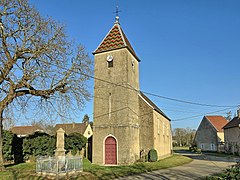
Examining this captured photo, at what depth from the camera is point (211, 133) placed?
53.3 metres

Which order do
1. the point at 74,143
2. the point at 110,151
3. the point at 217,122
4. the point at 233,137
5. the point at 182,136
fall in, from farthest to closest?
A: the point at 182,136
the point at 217,122
the point at 233,137
the point at 74,143
the point at 110,151

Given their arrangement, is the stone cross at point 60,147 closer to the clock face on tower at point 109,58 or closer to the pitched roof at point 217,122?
the clock face on tower at point 109,58

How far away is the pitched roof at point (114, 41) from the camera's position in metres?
26.1

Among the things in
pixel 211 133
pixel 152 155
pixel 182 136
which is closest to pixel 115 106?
pixel 152 155

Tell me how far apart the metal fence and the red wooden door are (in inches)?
340

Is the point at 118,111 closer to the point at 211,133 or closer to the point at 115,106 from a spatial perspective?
the point at 115,106

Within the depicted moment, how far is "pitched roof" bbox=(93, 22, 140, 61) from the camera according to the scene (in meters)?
26.1

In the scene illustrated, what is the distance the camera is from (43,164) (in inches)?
582

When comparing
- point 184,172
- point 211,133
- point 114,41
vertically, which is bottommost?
point 184,172

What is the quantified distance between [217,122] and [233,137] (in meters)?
13.2

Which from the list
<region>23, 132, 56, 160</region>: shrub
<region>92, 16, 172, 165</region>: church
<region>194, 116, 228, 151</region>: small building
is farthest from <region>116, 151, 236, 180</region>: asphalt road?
<region>194, 116, 228, 151</region>: small building

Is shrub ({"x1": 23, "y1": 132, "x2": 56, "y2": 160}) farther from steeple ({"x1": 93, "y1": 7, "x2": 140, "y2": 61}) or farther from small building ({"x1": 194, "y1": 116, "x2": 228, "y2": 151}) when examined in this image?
small building ({"x1": 194, "y1": 116, "x2": 228, "y2": 151})

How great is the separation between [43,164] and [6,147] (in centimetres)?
992

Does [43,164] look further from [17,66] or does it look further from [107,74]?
[107,74]
